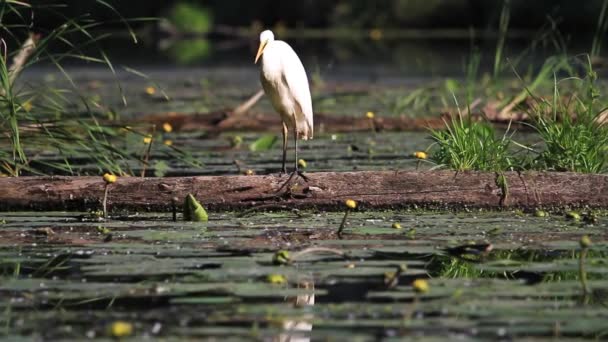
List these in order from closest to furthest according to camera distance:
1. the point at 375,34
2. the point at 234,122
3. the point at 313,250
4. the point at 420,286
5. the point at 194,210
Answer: the point at 420,286
the point at 313,250
the point at 194,210
the point at 234,122
the point at 375,34

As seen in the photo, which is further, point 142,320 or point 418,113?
point 418,113

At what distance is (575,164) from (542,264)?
1796 millimetres

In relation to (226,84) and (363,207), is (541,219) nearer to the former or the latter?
(363,207)

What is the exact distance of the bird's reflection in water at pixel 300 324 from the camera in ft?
11.9

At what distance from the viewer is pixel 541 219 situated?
5.72 m

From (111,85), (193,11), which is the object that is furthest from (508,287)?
(193,11)

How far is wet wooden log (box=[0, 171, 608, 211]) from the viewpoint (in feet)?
19.4

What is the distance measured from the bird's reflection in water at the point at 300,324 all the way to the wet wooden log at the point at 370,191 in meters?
1.66

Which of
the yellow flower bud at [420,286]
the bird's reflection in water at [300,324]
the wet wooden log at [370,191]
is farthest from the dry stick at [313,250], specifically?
the wet wooden log at [370,191]

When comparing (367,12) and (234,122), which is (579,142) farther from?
(367,12)

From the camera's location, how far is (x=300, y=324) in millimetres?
3807

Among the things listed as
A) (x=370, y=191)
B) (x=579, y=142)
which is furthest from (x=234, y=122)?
(x=370, y=191)

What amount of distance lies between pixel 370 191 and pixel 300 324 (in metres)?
2.21

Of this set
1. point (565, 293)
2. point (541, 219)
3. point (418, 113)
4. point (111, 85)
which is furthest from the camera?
point (111, 85)
